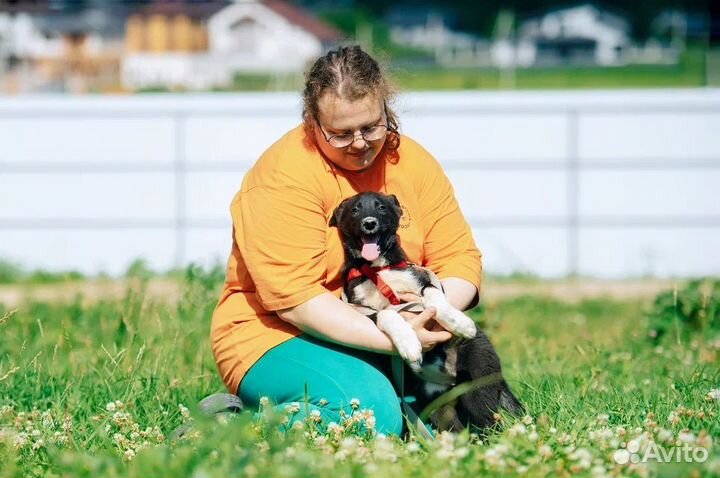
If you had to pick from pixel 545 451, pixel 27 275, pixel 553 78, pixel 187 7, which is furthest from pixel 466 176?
pixel 545 451

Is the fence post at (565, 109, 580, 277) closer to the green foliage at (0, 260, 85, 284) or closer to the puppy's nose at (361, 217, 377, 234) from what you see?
the green foliage at (0, 260, 85, 284)

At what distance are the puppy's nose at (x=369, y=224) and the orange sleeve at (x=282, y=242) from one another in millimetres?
237

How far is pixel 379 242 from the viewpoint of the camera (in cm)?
449

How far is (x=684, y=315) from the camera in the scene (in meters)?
6.73

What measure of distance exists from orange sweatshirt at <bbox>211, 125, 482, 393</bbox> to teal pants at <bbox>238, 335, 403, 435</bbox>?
71mm

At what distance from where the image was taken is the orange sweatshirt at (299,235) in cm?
438

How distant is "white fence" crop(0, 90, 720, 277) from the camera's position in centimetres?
1089

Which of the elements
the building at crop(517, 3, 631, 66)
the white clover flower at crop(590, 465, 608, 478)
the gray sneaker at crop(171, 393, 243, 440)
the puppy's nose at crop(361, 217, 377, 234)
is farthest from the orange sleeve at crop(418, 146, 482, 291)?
the building at crop(517, 3, 631, 66)

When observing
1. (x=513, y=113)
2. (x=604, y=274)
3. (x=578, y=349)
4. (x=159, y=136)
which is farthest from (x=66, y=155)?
(x=578, y=349)

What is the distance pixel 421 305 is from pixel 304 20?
1300cm

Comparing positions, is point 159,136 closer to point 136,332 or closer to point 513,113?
point 513,113

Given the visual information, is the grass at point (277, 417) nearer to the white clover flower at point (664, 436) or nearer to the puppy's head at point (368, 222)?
the white clover flower at point (664, 436)

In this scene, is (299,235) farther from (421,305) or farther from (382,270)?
(421,305)

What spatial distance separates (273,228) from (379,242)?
42 cm
